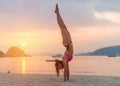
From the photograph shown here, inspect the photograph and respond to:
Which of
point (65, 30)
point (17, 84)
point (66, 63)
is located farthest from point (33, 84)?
point (65, 30)

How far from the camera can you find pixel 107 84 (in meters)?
18.9

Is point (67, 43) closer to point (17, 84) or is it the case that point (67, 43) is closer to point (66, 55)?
point (66, 55)

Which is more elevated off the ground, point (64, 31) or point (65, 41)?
point (64, 31)

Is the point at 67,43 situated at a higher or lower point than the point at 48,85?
higher

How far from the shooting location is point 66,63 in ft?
62.3

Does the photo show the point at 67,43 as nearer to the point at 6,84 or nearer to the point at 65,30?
the point at 65,30

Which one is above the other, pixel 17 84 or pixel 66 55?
pixel 66 55

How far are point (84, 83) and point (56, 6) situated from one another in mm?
4329

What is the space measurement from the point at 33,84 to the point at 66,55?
230cm

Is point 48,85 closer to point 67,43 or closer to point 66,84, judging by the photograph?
point 66,84

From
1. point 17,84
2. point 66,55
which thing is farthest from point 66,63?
point 17,84

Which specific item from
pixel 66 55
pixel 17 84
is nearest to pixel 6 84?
pixel 17 84

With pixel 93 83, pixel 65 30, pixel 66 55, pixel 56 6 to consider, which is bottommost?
pixel 93 83

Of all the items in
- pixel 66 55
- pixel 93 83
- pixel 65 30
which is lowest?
pixel 93 83
